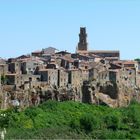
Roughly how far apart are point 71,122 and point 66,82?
29.0 feet

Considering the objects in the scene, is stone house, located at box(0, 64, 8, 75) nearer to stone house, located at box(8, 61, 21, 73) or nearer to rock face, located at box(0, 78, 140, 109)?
stone house, located at box(8, 61, 21, 73)

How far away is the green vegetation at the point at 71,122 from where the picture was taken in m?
39.2

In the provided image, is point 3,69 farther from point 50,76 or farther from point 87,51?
point 87,51

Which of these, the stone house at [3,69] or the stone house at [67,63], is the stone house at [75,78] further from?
the stone house at [3,69]

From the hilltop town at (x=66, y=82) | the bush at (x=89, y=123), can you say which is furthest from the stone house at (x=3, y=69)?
the bush at (x=89, y=123)

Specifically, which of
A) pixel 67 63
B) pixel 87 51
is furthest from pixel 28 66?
pixel 87 51

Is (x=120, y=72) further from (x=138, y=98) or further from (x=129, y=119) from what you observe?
(x=129, y=119)

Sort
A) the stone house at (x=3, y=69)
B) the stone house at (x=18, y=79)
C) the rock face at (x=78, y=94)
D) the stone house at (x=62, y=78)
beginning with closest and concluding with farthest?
the rock face at (x=78, y=94), the stone house at (x=18, y=79), the stone house at (x=3, y=69), the stone house at (x=62, y=78)

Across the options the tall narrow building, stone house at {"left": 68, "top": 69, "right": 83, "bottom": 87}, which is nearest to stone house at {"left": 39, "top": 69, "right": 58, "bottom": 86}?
stone house at {"left": 68, "top": 69, "right": 83, "bottom": 87}

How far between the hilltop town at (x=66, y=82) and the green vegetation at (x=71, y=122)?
117 cm

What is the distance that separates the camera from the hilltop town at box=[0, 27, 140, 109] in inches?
1812

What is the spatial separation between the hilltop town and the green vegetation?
46.0 inches

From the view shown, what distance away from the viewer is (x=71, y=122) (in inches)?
1694

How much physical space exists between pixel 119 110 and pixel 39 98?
6725mm
